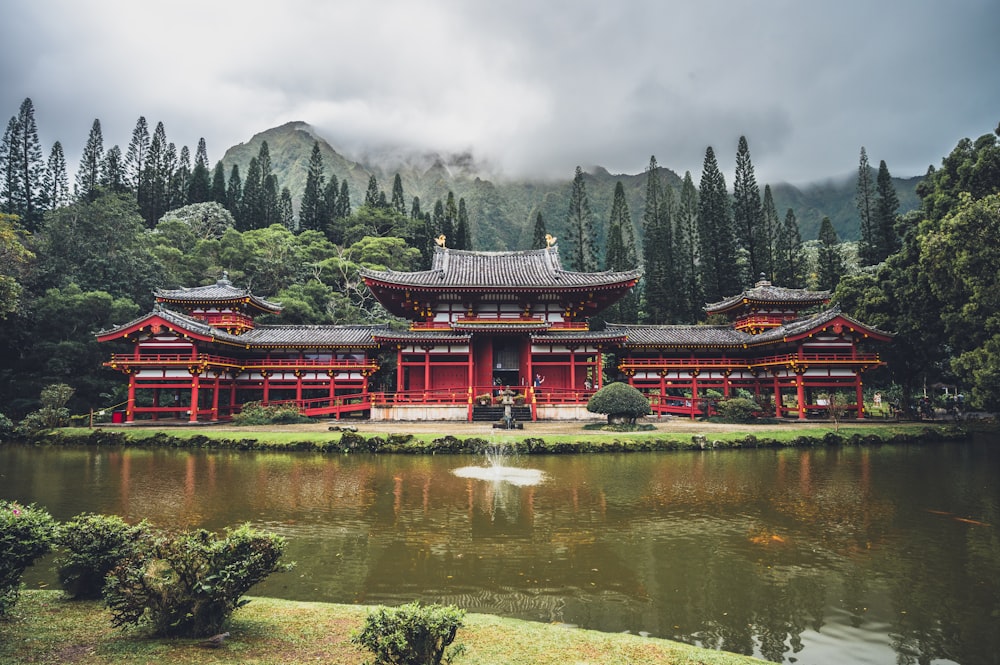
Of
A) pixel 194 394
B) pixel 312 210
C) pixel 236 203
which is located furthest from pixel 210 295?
pixel 236 203

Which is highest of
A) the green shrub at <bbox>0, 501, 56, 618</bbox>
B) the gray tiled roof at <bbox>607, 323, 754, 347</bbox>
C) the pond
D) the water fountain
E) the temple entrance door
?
the gray tiled roof at <bbox>607, 323, 754, 347</bbox>

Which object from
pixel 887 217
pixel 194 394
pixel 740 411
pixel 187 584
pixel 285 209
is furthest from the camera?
pixel 285 209

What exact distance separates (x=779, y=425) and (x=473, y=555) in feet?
75.7

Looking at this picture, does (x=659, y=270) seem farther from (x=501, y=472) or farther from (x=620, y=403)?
(x=501, y=472)

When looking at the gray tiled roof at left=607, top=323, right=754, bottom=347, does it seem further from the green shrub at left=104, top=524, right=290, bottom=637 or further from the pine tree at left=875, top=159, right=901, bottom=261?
the green shrub at left=104, top=524, right=290, bottom=637

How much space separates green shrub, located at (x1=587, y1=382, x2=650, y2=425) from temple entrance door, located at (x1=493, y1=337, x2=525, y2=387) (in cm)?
778

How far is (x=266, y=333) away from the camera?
106ft

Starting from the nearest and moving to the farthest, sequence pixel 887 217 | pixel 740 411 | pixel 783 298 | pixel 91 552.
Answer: pixel 91 552
pixel 740 411
pixel 783 298
pixel 887 217

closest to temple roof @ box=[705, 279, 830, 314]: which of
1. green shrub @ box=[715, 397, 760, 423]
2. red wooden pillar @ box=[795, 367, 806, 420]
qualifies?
red wooden pillar @ box=[795, 367, 806, 420]

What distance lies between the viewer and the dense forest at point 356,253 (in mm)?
25234

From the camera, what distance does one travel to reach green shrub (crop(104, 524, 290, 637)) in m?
4.93

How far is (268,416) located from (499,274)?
51.6 feet

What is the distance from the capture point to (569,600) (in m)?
6.51

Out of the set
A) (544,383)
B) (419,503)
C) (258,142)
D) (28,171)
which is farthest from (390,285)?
(258,142)
